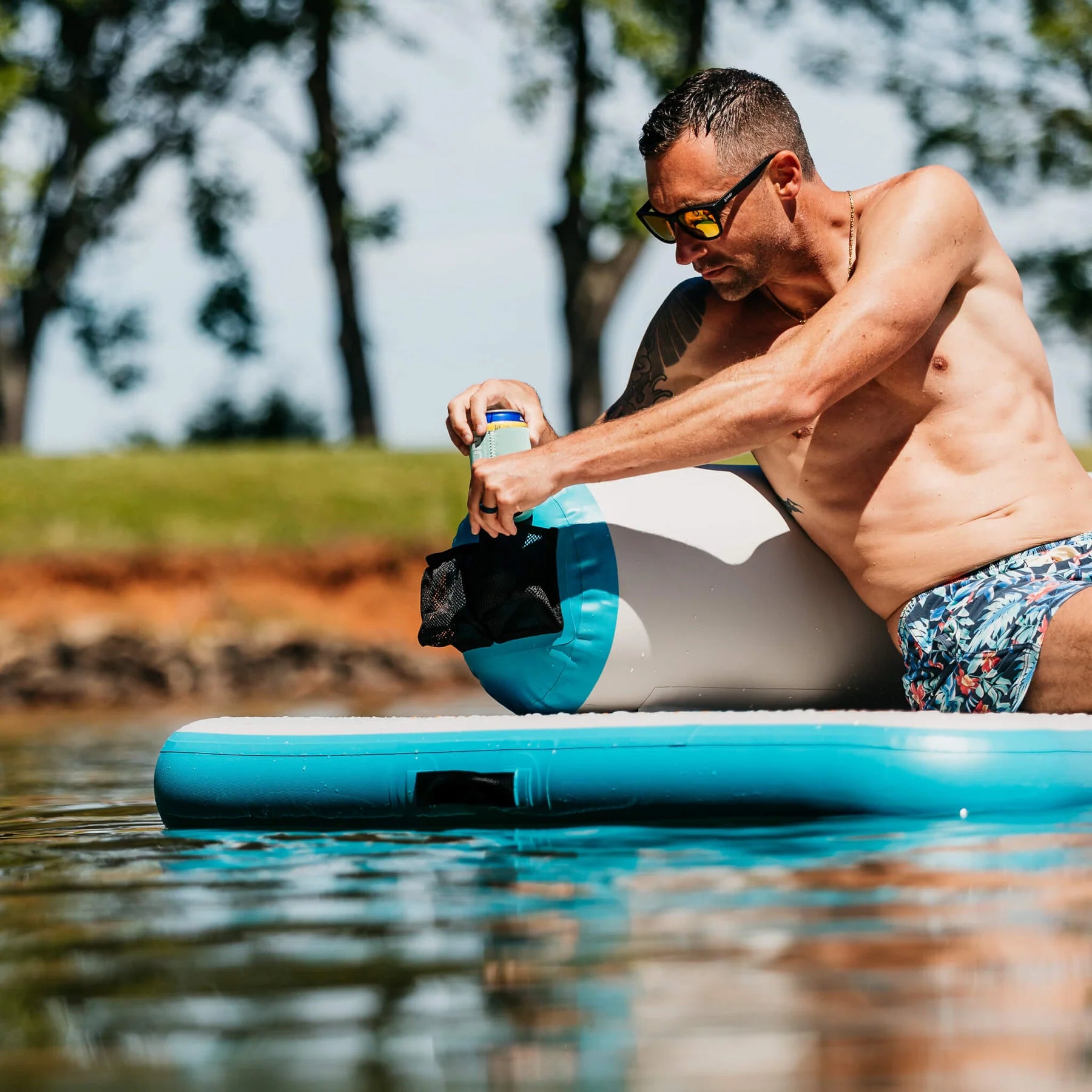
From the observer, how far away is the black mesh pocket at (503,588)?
383 cm

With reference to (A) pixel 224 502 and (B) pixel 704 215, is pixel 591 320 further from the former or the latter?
(B) pixel 704 215

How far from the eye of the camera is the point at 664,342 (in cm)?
430

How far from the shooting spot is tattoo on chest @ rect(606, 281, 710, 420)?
4.24 metres

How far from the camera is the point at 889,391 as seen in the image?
12.2ft

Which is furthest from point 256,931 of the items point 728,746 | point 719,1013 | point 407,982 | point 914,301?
point 914,301

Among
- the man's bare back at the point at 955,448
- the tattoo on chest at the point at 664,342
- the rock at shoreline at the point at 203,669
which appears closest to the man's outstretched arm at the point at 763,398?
the man's bare back at the point at 955,448

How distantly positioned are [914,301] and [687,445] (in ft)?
1.97

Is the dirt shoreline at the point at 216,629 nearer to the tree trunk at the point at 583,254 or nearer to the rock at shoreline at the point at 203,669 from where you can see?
the rock at shoreline at the point at 203,669

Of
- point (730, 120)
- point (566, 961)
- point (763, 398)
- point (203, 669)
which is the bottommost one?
point (566, 961)

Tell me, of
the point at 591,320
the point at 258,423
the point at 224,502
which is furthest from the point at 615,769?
the point at 258,423

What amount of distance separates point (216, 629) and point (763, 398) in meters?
8.78

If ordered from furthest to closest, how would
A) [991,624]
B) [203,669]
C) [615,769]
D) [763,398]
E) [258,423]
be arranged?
[258,423] → [203,669] → [991,624] → [763,398] → [615,769]

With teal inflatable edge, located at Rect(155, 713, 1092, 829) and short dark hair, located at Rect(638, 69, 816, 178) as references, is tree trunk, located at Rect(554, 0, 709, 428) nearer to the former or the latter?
short dark hair, located at Rect(638, 69, 816, 178)

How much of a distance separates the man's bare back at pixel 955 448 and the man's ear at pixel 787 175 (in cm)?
18
